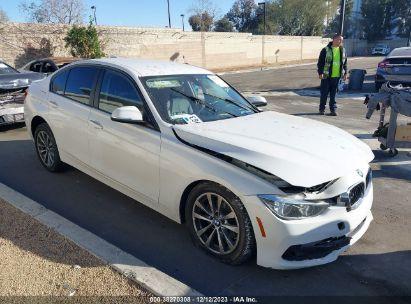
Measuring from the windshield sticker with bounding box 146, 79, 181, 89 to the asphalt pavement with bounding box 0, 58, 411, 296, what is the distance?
1.37 m

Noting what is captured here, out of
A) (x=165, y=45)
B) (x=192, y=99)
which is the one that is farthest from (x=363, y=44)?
(x=192, y=99)

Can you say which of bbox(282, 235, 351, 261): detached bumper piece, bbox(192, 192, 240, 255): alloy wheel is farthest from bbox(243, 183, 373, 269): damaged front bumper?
bbox(192, 192, 240, 255): alloy wheel

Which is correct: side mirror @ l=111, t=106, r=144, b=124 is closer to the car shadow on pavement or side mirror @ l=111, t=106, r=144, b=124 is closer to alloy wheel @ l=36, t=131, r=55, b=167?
Answer: the car shadow on pavement

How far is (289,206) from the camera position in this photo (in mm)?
3021

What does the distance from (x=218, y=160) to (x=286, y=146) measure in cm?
61

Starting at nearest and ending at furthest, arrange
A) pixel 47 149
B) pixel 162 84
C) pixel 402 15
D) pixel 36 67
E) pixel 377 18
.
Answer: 1. pixel 162 84
2. pixel 47 149
3. pixel 36 67
4. pixel 377 18
5. pixel 402 15

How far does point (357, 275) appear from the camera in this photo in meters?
3.35

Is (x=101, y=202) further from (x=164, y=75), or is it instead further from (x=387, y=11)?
(x=387, y=11)

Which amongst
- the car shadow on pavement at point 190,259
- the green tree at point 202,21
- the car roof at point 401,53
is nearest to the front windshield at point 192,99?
the car shadow on pavement at point 190,259

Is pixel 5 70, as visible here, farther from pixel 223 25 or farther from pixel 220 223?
pixel 223 25

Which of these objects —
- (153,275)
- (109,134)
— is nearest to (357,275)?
(153,275)

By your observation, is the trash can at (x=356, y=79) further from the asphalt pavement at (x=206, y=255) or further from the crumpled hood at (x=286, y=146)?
the crumpled hood at (x=286, y=146)

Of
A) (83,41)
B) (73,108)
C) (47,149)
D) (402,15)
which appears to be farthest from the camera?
(402,15)

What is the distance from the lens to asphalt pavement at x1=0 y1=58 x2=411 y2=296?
3.21m
